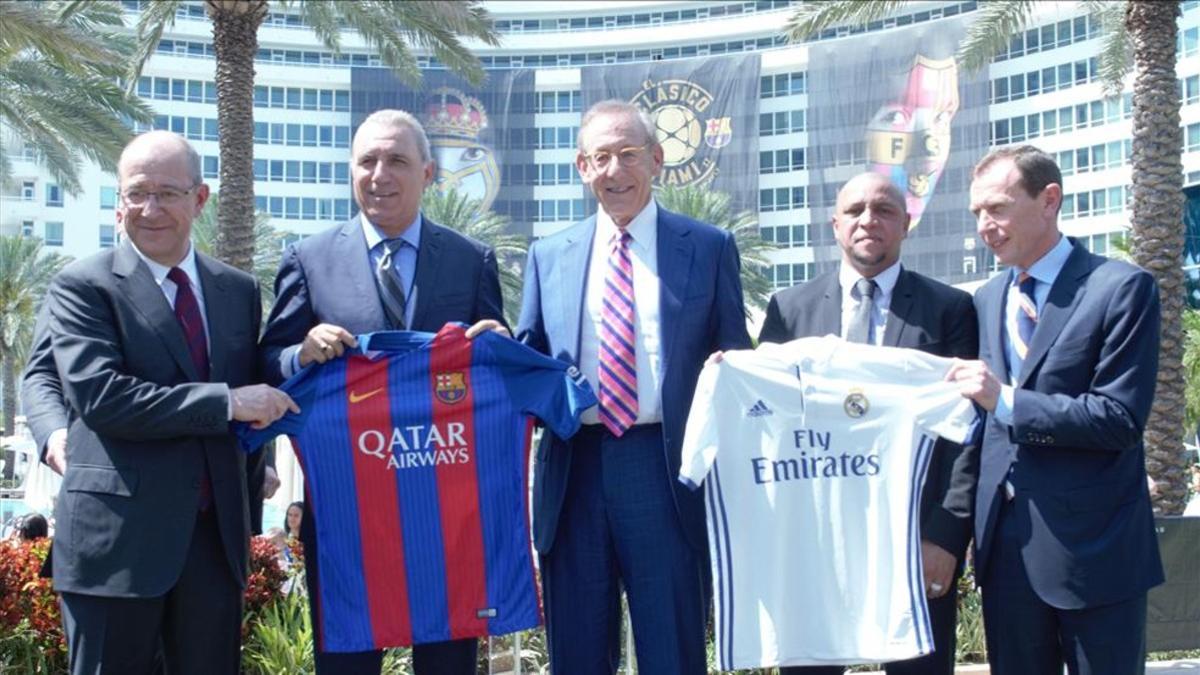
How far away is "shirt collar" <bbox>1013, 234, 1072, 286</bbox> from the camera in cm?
488

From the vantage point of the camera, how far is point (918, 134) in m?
70.0

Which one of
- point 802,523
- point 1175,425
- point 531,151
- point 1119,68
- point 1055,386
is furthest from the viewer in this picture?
point 531,151

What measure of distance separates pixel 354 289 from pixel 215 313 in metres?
0.56

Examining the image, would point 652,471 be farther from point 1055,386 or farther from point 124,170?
point 124,170

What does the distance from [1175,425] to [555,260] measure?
1219 cm

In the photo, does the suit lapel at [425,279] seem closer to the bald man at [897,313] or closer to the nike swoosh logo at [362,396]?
the nike swoosh logo at [362,396]

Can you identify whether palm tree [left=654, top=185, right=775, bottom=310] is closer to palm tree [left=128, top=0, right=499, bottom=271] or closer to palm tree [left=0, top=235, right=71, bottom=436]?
palm tree [left=0, top=235, right=71, bottom=436]

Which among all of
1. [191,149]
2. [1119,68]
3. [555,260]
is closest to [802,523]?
[555,260]

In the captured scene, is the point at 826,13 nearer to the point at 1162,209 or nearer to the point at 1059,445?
the point at 1162,209

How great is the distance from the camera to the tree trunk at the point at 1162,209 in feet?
48.4

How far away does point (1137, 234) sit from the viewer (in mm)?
14977

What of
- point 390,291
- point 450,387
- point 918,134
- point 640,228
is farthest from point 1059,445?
point 918,134

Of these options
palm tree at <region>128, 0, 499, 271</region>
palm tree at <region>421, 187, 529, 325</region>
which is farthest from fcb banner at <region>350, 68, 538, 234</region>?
palm tree at <region>128, 0, 499, 271</region>

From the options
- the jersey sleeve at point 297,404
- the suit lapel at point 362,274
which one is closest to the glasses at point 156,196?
the suit lapel at point 362,274
